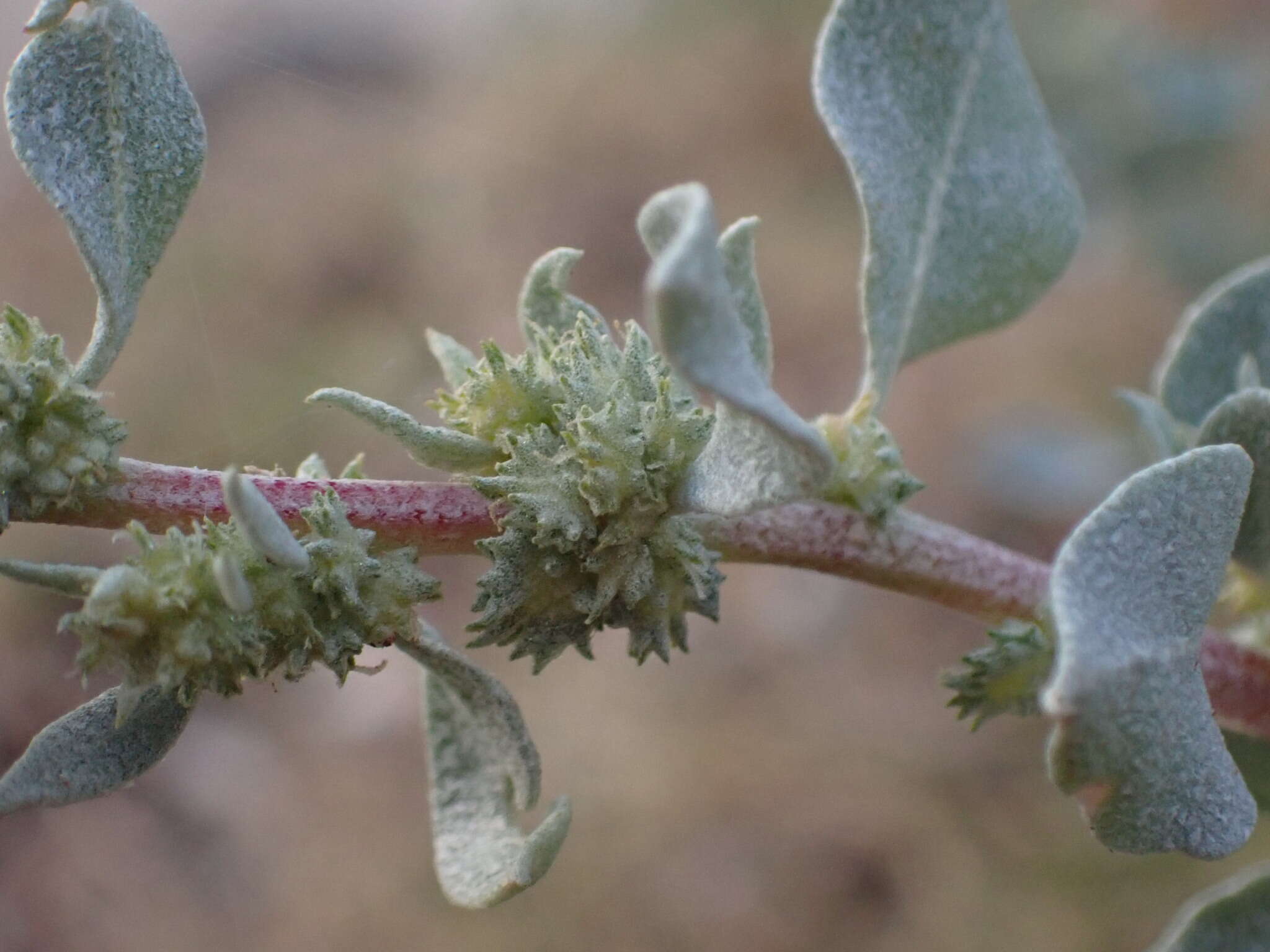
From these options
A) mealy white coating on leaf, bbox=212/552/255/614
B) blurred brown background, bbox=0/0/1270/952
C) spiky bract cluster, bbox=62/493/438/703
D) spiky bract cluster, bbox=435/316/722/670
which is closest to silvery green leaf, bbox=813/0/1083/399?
spiky bract cluster, bbox=435/316/722/670

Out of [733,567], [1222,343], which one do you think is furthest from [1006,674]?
[733,567]

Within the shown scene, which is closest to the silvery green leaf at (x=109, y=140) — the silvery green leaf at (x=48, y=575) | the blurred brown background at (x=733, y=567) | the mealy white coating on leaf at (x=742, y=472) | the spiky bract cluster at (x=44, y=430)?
the spiky bract cluster at (x=44, y=430)

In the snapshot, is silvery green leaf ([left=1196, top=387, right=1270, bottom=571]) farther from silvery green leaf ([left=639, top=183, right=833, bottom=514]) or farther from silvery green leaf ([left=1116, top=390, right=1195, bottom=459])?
silvery green leaf ([left=639, top=183, right=833, bottom=514])

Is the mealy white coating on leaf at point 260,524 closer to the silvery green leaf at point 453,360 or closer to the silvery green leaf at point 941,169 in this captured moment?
the silvery green leaf at point 453,360

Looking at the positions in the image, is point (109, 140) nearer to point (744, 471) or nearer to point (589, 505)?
point (589, 505)

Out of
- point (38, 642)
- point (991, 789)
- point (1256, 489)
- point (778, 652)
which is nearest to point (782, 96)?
point (778, 652)

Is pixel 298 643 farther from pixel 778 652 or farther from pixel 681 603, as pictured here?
pixel 778 652
